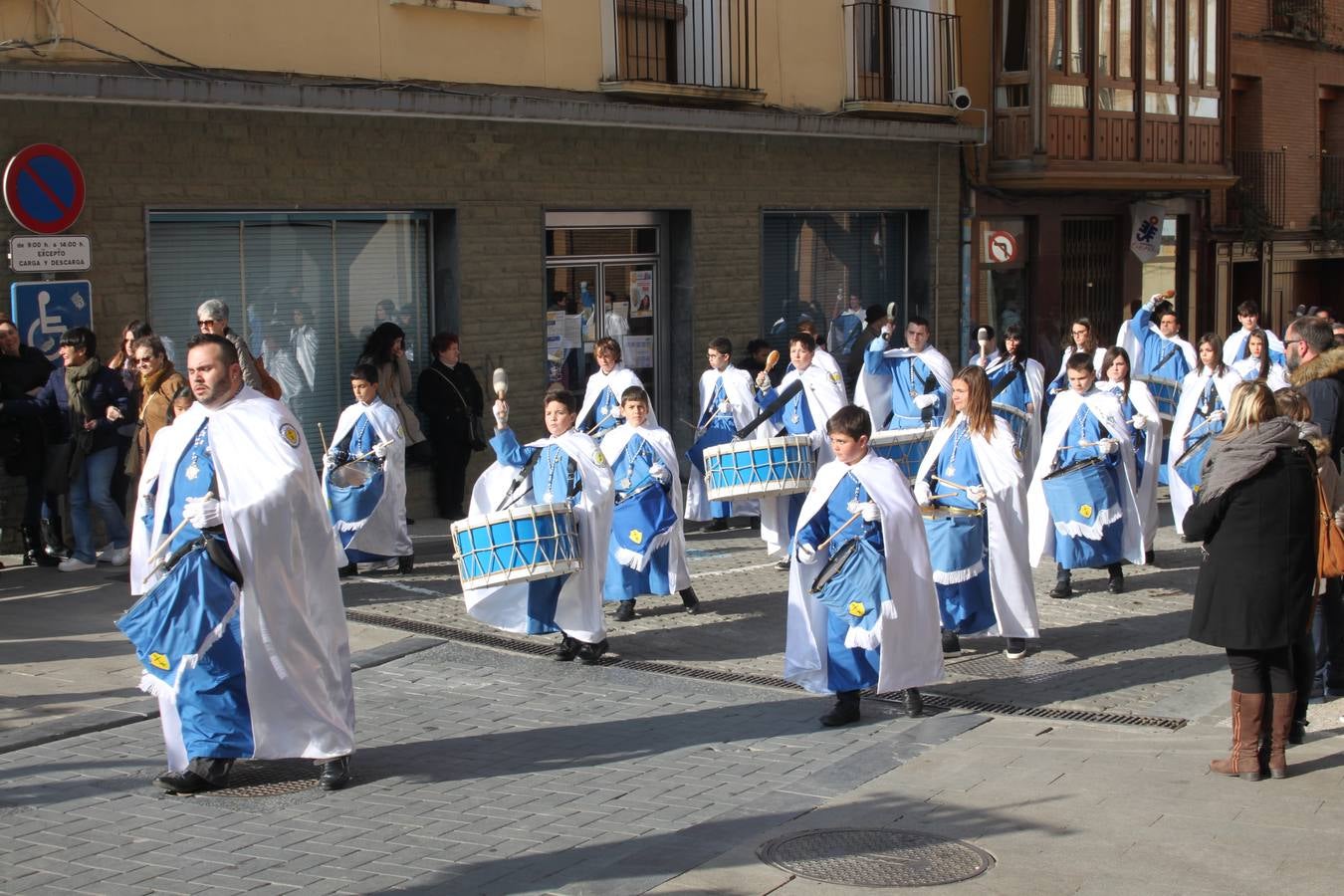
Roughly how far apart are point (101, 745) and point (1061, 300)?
1875 centimetres

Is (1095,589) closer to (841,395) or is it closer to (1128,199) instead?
(841,395)

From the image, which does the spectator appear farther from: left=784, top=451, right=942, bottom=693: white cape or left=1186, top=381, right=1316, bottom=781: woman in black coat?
left=1186, top=381, right=1316, bottom=781: woman in black coat

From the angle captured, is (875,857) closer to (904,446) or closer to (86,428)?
(904,446)

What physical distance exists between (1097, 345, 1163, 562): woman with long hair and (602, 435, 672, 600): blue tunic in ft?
13.1

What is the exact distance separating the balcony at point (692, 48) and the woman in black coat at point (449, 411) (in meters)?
3.74

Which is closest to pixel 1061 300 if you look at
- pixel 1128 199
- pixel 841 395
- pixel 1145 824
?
pixel 1128 199

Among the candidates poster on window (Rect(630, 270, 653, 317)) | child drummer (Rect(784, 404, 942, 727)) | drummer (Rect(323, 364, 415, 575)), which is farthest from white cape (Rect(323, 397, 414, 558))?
poster on window (Rect(630, 270, 653, 317))

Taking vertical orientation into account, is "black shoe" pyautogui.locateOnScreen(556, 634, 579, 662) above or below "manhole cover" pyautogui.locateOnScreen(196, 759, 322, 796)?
above

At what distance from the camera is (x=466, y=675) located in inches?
396

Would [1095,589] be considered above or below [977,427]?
below

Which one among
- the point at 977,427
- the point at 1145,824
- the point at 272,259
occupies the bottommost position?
the point at 1145,824

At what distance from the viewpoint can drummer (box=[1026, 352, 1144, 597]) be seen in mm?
12633

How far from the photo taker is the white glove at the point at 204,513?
746 centimetres

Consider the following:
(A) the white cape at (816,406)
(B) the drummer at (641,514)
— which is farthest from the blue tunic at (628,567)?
(A) the white cape at (816,406)
